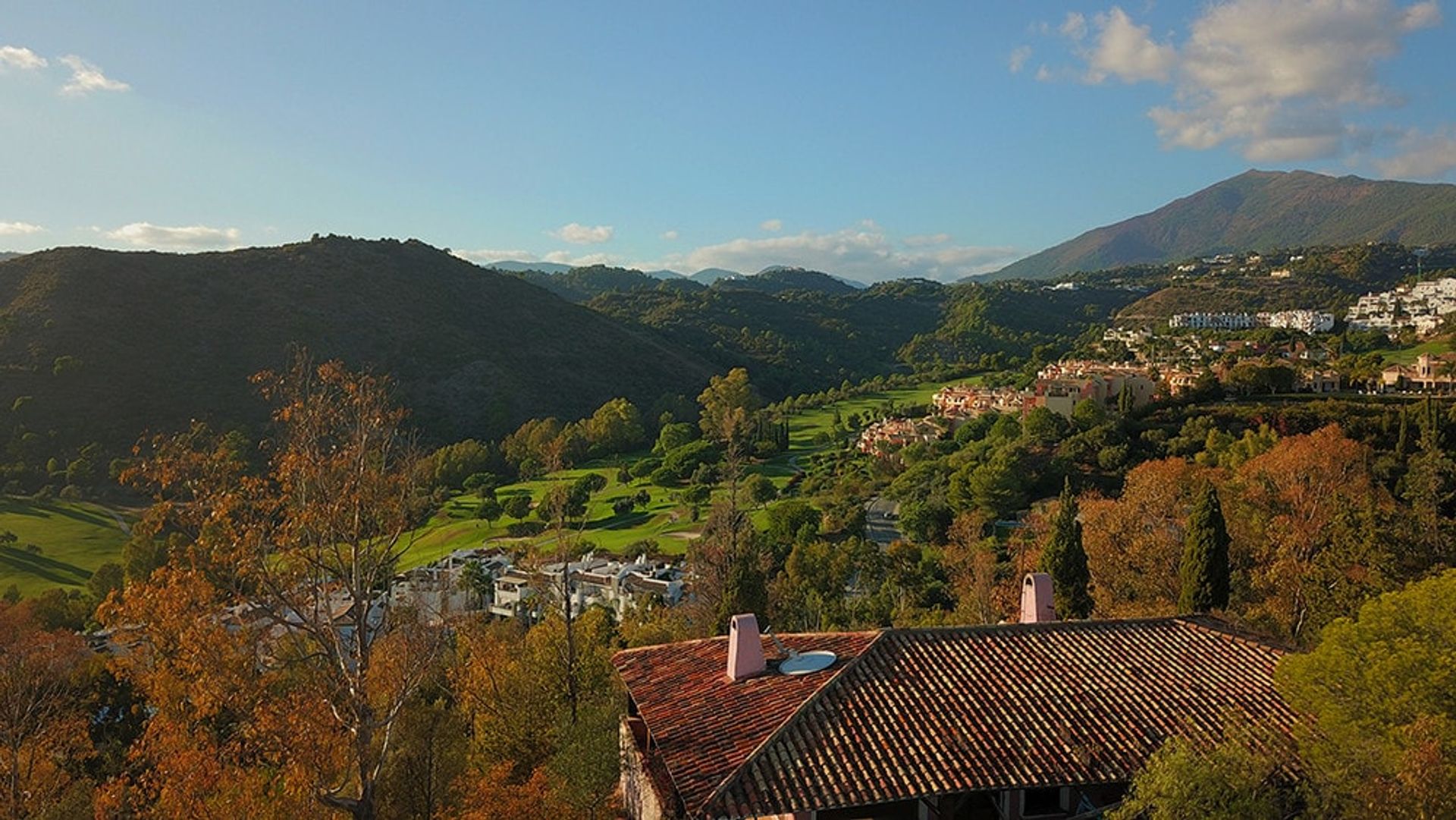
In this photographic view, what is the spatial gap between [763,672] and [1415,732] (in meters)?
6.65

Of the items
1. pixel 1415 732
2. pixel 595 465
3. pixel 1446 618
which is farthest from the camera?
pixel 595 465

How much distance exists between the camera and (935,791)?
830cm

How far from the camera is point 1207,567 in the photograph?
19.8 meters

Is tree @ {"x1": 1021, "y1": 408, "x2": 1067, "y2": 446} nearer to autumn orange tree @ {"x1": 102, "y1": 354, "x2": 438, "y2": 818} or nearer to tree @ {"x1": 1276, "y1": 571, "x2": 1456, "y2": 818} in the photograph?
tree @ {"x1": 1276, "y1": 571, "x2": 1456, "y2": 818}

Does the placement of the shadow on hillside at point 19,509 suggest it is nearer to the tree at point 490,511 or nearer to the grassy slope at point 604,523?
the grassy slope at point 604,523

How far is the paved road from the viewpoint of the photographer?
46.5 m

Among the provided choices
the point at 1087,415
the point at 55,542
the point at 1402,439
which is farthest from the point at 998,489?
the point at 55,542

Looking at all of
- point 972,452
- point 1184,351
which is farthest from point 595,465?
point 1184,351

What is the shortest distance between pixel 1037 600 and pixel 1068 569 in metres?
9.27

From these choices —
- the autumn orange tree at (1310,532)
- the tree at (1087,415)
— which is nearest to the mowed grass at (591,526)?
the tree at (1087,415)

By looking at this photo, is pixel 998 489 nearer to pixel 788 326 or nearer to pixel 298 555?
pixel 298 555

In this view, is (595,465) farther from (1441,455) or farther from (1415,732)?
(1415,732)

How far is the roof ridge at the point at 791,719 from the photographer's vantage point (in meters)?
8.21

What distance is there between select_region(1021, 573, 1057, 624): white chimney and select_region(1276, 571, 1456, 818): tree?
466 cm
